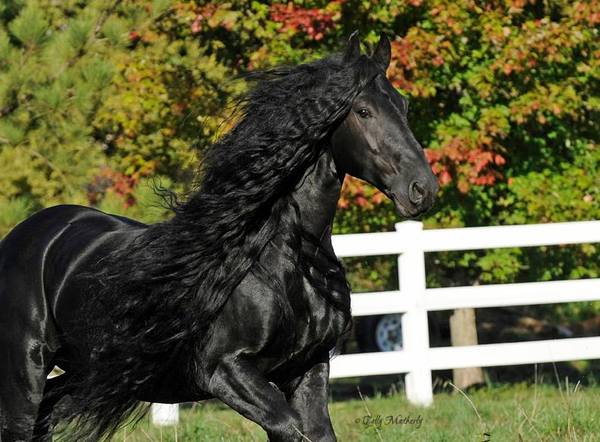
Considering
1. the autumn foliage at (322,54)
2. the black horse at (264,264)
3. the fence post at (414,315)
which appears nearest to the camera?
the black horse at (264,264)

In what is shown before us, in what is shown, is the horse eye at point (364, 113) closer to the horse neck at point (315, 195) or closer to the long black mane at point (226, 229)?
the long black mane at point (226, 229)

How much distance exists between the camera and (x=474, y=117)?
34.6 ft

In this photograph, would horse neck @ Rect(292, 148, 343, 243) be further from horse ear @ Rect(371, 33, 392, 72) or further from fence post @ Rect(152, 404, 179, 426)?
fence post @ Rect(152, 404, 179, 426)

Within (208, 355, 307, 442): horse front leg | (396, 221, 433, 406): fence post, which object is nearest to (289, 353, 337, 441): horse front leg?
(208, 355, 307, 442): horse front leg

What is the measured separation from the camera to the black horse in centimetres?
460

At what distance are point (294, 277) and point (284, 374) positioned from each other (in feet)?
1.40

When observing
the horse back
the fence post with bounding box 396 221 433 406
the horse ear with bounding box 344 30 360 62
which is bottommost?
the fence post with bounding box 396 221 433 406

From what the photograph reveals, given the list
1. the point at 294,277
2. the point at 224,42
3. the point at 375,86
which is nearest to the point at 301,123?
the point at 375,86

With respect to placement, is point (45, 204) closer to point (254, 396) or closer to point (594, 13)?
point (594, 13)

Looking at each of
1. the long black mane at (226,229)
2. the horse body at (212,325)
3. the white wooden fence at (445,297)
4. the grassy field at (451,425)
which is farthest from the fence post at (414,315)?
the long black mane at (226,229)

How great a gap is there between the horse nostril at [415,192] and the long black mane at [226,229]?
427 mm

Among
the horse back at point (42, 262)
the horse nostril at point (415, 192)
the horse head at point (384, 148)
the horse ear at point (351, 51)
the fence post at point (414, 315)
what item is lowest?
the fence post at point (414, 315)

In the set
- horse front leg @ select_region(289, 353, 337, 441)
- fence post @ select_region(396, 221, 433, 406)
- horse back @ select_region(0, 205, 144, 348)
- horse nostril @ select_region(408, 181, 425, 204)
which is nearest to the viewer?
horse nostril @ select_region(408, 181, 425, 204)

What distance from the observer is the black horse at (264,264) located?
4.60 metres
